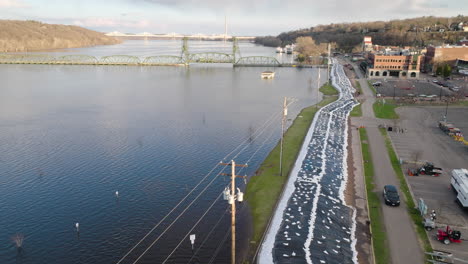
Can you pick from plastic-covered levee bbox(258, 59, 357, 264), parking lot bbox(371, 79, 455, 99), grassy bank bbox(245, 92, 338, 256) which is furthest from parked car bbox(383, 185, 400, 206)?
parking lot bbox(371, 79, 455, 99)

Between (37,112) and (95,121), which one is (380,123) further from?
(37,112)

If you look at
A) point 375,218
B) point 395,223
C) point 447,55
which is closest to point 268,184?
point 375,218

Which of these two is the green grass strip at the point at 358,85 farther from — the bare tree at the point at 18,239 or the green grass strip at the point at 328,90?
the bare tree at the point at 18,239

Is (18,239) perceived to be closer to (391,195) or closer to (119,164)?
(119,164)

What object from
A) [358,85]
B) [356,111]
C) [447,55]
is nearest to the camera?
[356,111]

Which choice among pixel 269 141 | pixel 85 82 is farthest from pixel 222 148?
pixel 85 82

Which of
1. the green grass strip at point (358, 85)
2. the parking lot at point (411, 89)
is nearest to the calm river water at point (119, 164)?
the green grass strip at point (358, 85)
